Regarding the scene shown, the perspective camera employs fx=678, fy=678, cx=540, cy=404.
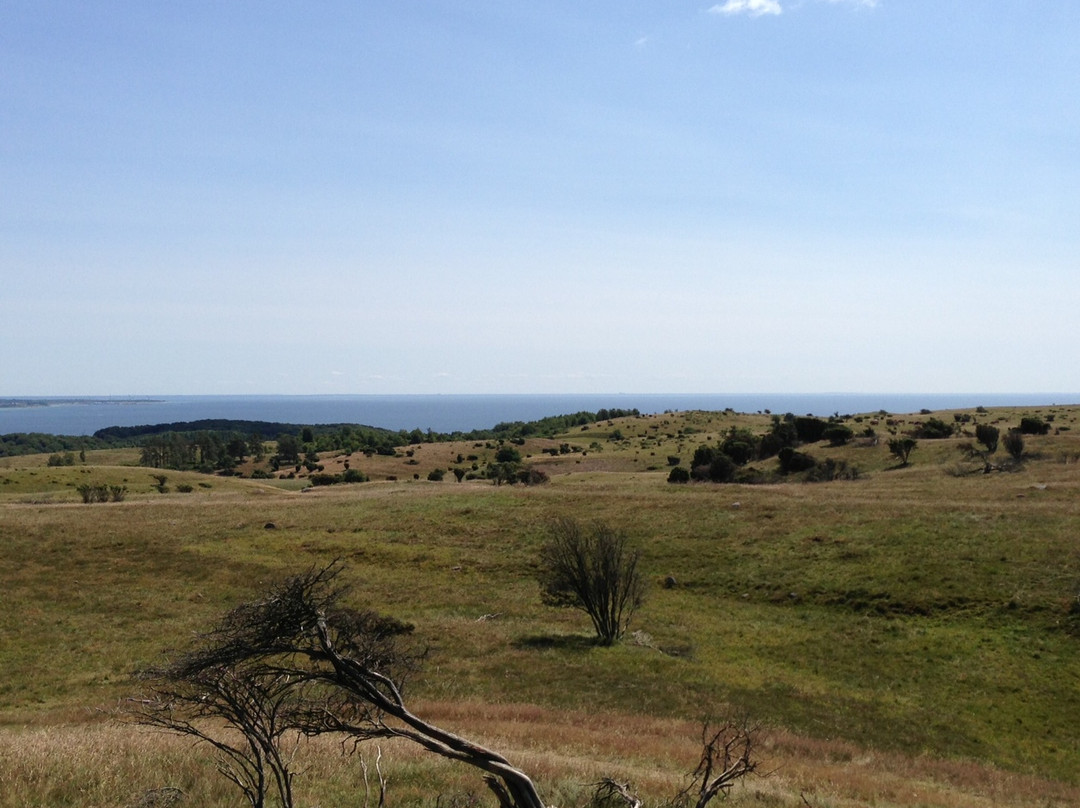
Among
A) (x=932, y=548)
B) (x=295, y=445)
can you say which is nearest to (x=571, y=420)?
(x=295, y=445)

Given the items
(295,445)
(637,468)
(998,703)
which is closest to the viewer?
(998,703)

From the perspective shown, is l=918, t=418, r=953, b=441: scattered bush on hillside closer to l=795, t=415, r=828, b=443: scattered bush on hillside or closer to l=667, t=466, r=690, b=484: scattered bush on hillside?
l=795, t=415, r=828, b=443: scattered bush on hillside

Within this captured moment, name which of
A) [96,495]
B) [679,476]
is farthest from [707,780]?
[96,495]

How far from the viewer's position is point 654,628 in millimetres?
32094

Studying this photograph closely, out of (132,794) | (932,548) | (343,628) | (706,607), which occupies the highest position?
(343,628)

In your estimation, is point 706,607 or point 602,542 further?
point 706,607

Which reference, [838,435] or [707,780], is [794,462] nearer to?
[838,435]

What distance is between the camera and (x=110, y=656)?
1056 inches

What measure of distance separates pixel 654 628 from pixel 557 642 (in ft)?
16.7

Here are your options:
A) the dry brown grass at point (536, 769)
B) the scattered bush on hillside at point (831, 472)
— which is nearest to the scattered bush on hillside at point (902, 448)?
the scattered bush on hillside at point (831, 472)

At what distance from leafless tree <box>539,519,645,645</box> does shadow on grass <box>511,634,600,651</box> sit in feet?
2.28

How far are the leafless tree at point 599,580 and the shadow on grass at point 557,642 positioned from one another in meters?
A: 0.70

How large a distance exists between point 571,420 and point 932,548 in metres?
163

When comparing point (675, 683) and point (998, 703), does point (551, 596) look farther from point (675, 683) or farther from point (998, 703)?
point (998, 703)
